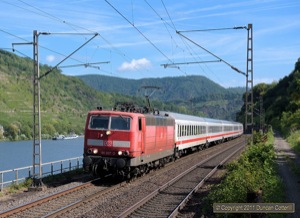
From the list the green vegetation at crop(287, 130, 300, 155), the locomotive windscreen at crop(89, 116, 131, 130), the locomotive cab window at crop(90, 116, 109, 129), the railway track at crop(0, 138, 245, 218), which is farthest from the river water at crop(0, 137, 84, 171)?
the railway track at crop(0, 138, 245, 218)

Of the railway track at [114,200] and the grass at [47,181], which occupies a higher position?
the railway track at [114,200]

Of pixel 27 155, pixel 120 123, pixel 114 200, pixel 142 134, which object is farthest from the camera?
pixel 27 155

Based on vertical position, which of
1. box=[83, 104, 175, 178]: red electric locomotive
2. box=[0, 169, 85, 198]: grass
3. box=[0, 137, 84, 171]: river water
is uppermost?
box=[83, 104, 175, 178]: red electric locomotive

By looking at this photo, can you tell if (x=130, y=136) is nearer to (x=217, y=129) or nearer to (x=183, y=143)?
(x=183, y=143)

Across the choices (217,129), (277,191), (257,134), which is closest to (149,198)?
(277,191)

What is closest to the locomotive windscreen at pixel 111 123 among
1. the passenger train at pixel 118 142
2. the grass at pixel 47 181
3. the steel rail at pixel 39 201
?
the passenger train at pixel 118 142

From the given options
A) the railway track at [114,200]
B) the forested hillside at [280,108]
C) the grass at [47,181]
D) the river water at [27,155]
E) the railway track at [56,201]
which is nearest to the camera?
the railway track at [56,201]

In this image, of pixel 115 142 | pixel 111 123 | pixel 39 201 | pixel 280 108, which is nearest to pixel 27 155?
pixel 280 108

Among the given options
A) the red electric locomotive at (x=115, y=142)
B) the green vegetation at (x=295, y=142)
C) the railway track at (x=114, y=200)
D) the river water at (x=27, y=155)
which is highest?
the red electric locomotive at (x=115, y=142)

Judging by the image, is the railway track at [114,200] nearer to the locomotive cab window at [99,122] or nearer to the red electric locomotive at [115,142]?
the red electric locomotive at [115,142]

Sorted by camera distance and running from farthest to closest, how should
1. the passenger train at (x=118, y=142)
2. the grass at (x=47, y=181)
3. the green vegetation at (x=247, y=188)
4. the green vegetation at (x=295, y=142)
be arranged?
the green vegetation at (x=295, y=142)
the passenger train at (x=118, y=142)
the grass at (x=47, y=181)
the green vegetation at (x=247, y=188)

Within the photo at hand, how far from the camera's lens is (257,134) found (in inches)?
1302

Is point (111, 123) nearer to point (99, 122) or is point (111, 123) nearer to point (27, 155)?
point (99, 122)

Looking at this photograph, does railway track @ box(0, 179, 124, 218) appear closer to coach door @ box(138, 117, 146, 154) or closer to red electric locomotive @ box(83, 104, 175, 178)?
red electric locomotive @ box(83, 104, 175, 178)
